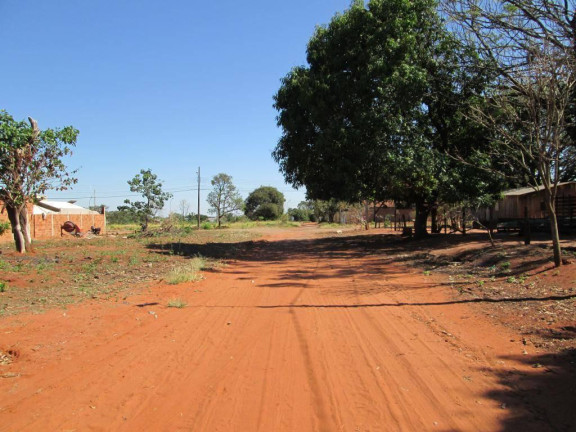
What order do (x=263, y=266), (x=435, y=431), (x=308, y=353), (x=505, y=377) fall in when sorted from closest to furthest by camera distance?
(x=435, y=431) → (x=505, y=377) → (x=308, y=353) → (x=263, y=266)

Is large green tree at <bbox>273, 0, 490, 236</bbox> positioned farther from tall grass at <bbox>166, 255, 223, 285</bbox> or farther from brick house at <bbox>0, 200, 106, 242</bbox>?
brick house at <bbox>0, 200, 106, 242</bbox>

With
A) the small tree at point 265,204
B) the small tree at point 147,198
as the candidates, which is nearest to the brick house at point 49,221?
the small tree at point 147,198

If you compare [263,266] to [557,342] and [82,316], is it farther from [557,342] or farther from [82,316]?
[557,342]

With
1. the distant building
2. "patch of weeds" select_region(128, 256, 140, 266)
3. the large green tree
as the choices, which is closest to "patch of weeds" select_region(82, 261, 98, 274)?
"patch of weeds" select_region(128, 256, 140, 266)

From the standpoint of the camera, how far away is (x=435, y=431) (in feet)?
12.3

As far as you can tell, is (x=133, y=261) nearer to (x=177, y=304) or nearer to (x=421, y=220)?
(x=177, y=304)

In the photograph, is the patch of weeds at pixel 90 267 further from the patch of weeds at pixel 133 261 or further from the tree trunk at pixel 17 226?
the tree trunk at pixel 17 226

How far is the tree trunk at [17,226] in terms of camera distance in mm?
16688

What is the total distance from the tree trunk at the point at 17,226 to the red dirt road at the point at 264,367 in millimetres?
10523

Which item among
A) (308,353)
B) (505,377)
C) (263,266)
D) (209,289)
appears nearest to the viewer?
(505,377)

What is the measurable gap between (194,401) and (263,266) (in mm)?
11481

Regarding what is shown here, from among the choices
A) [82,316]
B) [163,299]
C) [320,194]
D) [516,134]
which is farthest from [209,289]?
[320,194]

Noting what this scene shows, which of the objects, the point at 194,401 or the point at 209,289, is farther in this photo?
the point at 209,289

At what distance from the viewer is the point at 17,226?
17.0 m
